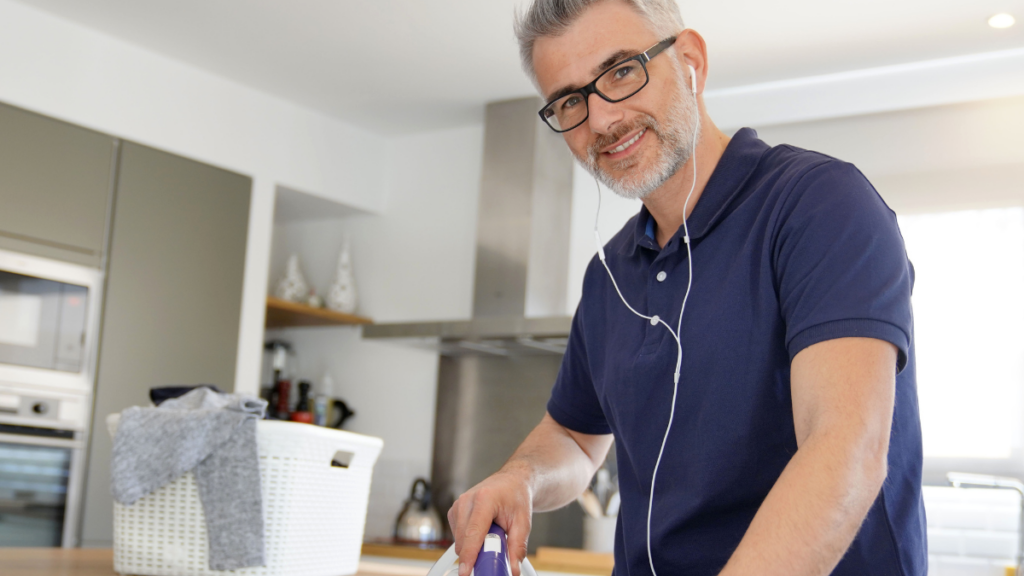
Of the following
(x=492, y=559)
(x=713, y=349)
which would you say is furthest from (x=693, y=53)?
(x=492, y=559)

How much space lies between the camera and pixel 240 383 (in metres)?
3.24

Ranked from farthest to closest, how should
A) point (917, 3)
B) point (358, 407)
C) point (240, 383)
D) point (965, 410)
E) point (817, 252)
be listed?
point (358, 407), point (240, 383), point (965, 410), point (917, 3), point (817, 252)

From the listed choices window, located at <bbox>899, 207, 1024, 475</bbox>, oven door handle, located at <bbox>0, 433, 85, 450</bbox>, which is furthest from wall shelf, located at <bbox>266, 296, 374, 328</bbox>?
window, located at <bbox>899, 207, 1024, 475</bbox>

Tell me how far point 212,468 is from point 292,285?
2400 mm

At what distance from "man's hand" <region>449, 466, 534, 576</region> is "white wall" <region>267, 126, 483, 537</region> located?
2.59 metres

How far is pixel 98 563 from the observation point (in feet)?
4.65

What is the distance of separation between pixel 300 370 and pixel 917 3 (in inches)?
104

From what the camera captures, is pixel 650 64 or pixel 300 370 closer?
pixel 650 64

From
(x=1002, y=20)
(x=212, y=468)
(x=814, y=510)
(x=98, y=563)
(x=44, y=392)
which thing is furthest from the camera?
(x=44, y=392)

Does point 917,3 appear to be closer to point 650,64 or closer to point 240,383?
point 650,64

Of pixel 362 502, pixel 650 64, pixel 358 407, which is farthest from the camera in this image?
pixel 358 407

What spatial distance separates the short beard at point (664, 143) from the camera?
966mm

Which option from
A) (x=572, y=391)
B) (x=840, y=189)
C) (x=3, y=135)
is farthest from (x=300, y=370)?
(x=840, y=189)

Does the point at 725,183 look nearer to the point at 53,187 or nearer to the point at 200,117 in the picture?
the point at 53,187
